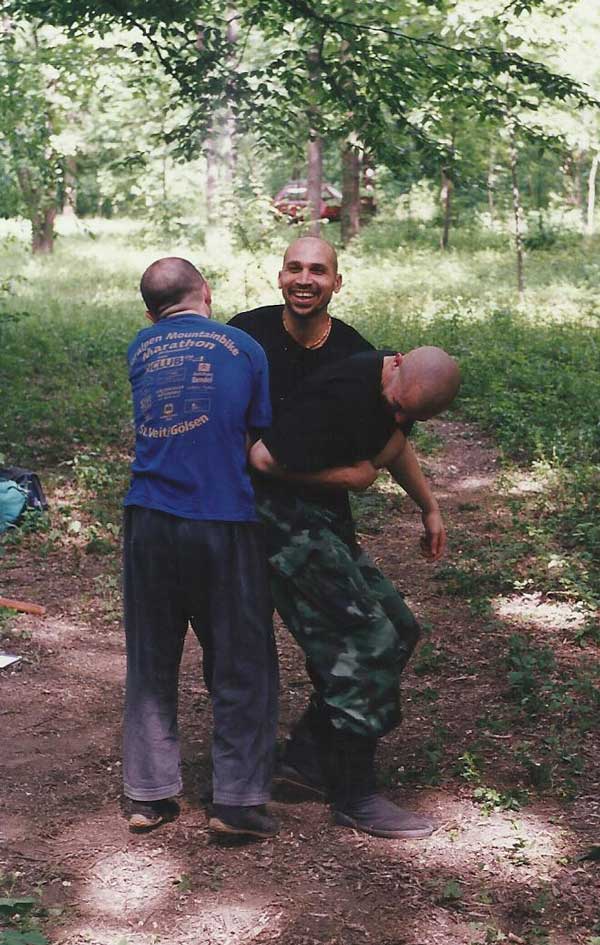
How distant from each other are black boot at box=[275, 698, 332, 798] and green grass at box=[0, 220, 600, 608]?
7.81ft

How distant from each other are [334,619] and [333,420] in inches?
26.4

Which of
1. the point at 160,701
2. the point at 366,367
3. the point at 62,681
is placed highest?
the point at 366,367

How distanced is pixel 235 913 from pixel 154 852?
1.58 feet

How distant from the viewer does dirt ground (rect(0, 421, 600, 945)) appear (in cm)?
331

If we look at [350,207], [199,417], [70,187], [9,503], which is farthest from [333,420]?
[350,207]

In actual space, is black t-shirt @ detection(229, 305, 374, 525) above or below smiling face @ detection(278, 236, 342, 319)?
below

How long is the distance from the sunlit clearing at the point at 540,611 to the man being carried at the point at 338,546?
213 cm

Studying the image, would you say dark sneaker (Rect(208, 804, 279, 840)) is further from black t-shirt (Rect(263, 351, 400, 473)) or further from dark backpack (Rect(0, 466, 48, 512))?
dark backpack (Rect(0, 466, 48, 512))

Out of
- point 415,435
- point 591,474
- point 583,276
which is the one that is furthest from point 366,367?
point 583,276

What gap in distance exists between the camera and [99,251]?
26703mm

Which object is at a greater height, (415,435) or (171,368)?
(171,368)

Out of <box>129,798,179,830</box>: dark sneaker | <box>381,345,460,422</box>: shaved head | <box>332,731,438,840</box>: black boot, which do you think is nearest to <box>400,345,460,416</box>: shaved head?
<box>381,345,460,422</box>: shaved head

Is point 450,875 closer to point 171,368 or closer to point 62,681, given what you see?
point 171,368

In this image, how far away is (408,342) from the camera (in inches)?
522
